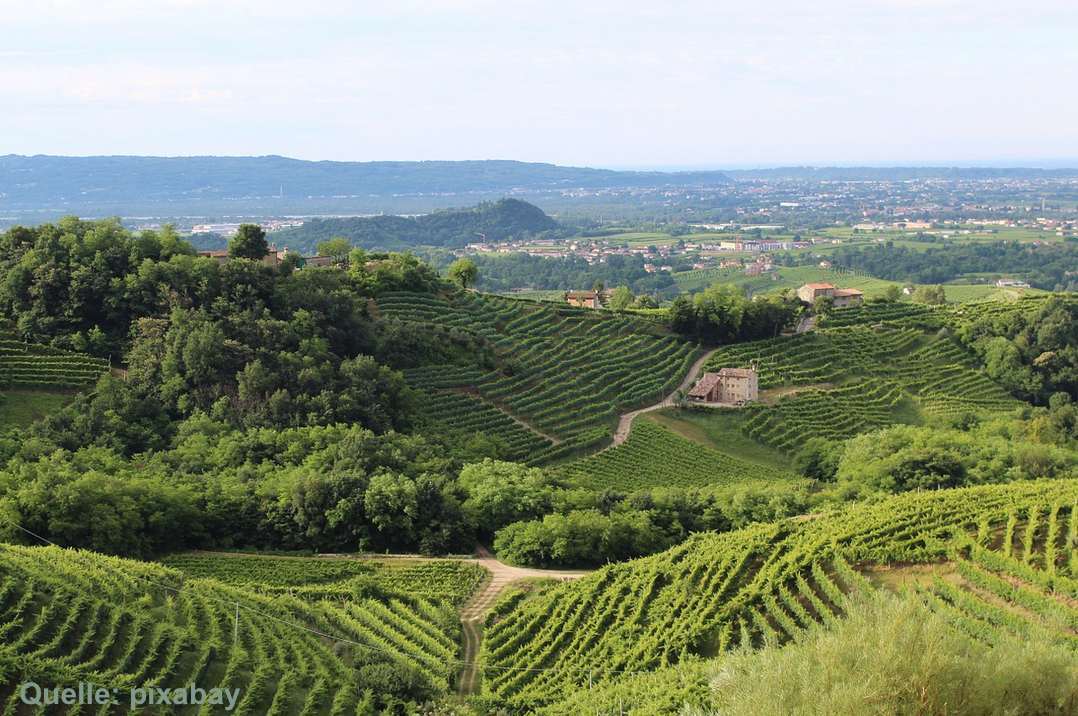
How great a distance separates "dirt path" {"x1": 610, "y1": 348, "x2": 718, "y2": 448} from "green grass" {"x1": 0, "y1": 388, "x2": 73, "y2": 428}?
2231 cm

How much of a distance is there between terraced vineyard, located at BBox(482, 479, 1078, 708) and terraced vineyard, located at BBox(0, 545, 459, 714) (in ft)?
7.09

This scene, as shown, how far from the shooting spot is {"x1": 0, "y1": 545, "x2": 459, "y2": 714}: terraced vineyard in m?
18.4

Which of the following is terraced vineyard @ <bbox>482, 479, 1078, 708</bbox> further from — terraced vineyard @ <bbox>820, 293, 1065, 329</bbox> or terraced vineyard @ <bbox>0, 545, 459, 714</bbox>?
terraced vineyard @ <bbox>820, 293, 1065, 329</bbox>

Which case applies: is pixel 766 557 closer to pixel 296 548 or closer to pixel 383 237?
pixel 296 548

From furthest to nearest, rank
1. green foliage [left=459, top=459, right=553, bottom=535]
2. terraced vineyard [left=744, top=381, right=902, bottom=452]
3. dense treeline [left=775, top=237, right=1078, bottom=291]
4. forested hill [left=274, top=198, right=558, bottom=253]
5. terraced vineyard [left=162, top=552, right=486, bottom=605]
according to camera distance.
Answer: forested hill [left=274, top=198, right=558, bottom=253], dense treeline [left=775, top=237, right=1078, bottom=291], terraced vineyard [left=744, top=381, right=902, bottom=452], green foliage [left=459, top=459, right=553, bottom=535], terraced vineyard [left=162, top=552, right=486, bottom=605]

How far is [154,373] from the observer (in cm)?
3928

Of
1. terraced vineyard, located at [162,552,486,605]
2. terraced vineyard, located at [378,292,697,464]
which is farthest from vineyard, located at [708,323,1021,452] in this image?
terraced vineyard, located at [162,552,486,605]

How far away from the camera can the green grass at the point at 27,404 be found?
3609 cm

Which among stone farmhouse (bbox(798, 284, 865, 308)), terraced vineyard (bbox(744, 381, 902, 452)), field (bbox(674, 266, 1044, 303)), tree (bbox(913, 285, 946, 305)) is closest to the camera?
terraced vineyard (bbox(744, 381, 902, 452))

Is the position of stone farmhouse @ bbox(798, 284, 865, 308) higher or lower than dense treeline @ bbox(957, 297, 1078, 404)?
higher

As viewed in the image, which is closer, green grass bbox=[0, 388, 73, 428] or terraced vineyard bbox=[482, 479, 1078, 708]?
terraced vineyard bbox=[482, 479, 1078, 708]

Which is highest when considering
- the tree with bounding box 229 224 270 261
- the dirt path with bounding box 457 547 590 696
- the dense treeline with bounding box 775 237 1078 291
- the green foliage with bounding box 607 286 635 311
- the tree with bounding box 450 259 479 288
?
the tree with bounding box 229 224 270 261

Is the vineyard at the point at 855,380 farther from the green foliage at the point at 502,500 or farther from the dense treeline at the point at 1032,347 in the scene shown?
the green foliage at the point at 502,500

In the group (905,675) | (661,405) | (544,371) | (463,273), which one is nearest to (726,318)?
(661,405)
